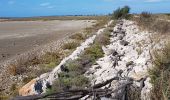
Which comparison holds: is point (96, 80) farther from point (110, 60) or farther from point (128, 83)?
point (110, 60)

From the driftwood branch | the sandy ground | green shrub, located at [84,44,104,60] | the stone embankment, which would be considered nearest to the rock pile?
the stone embankment

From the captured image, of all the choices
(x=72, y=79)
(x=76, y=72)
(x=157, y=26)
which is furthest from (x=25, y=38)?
(x=72, y=79)

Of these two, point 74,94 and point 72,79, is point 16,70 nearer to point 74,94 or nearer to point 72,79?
point 72,79

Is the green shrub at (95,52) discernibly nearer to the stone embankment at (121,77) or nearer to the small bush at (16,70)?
the stone embankment at (121,77)

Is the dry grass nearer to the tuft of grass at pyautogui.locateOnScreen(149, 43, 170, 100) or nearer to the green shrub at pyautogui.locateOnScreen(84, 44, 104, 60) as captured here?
the green shrub at pyautogui.locateOnScreen(84, 44, 104, 60)

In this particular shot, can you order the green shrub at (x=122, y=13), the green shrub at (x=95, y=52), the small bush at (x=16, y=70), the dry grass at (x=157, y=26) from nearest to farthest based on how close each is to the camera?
1. the green shrub at (x=95, y=52)
2. the small bush at (x=16, y=70)
3. the dry grass at (x=157, y=26)
4. the green shrub at (x=122, y=13)

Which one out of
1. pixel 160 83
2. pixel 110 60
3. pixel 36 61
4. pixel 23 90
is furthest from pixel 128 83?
pixel 36 61

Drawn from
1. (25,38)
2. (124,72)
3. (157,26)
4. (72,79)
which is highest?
(157,26)

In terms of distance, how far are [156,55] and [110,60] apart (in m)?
2.71

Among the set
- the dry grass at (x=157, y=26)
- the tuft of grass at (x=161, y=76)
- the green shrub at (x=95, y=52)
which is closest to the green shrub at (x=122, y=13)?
the dry grass at (x=157, y=26)

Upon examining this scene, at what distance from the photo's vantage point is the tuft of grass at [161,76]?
17.4ft

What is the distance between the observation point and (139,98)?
577 centimetres

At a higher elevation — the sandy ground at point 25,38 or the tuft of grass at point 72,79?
the tuft of grass at point 72,79

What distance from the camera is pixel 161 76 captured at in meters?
5.49
